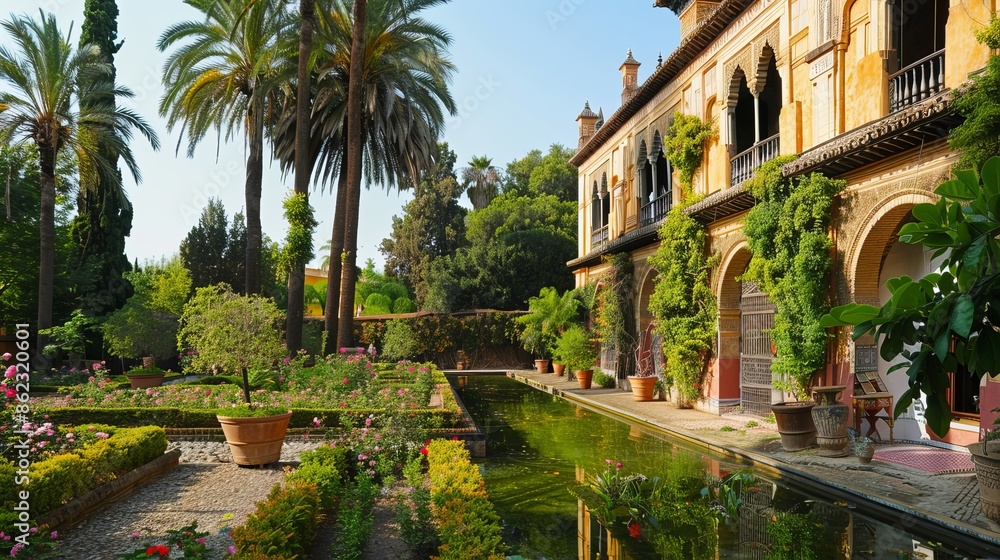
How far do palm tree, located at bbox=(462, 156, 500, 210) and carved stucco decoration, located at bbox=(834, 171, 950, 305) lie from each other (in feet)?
131

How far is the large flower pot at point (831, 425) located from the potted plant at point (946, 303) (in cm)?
767

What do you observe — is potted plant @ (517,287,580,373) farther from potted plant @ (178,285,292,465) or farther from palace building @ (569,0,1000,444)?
potted plant @ (178,285,292,465)

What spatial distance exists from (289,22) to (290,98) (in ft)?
8.63

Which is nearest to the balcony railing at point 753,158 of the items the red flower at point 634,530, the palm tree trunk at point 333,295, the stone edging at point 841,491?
the stone edging at point 841,491

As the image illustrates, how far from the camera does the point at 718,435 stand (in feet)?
36.1

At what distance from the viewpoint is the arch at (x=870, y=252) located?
9.45m

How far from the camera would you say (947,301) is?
1.96 meters

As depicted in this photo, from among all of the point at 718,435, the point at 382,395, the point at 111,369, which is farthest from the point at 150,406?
the point at 111,369

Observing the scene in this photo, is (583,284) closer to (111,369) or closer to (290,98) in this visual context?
(290,98)

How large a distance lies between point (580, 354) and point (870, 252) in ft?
39.4

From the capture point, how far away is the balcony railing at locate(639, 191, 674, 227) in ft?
56.8

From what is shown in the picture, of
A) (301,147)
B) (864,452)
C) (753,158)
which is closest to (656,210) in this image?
(753,158)

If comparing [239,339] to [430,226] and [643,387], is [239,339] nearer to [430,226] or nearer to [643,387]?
[643,387]

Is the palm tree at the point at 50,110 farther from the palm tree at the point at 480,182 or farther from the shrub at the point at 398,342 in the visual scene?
the palm tree at the point at 480,182
